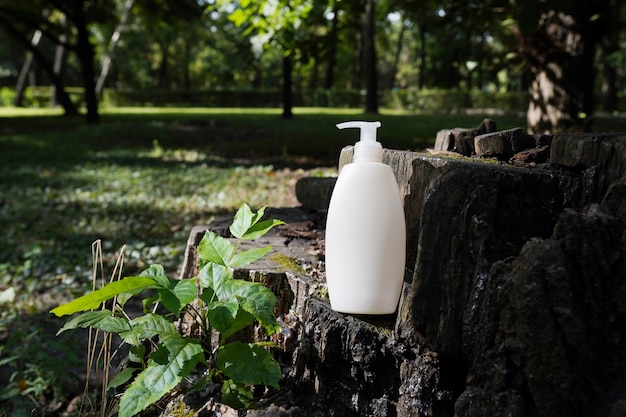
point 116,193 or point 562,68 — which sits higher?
point 562,68

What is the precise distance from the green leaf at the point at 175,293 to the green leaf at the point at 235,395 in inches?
11.5

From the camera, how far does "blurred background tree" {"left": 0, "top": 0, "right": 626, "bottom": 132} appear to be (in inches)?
230

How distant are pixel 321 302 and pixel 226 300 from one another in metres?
0.30

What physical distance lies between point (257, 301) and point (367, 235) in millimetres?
376

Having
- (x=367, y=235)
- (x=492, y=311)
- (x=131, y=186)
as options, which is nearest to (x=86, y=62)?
(x=131, y=186)

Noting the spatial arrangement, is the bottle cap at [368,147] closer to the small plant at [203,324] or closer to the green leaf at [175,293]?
the small plant at [203,324]

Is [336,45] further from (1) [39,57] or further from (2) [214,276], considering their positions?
(1) [39,57]

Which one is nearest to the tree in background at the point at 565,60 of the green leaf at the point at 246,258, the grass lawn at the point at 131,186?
the grass lawn at the point at 131,186

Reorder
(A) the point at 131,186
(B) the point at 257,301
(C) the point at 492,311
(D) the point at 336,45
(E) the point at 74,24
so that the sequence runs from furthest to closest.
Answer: (E) the point at 74,24, (D) the point at 336,45, (A) the point at 131,186, (B) the point at 257,301, (C) the point at 492,311

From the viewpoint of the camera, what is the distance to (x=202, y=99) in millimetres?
39188

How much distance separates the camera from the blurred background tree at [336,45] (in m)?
5.84

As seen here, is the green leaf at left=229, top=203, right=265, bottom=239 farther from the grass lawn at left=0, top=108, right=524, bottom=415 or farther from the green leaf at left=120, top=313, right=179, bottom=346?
the grass lawn at left=0, top=108, right=524, bottom=415

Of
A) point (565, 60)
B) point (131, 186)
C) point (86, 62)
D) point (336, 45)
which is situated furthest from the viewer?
point (86, 62)

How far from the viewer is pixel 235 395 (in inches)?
69.5
